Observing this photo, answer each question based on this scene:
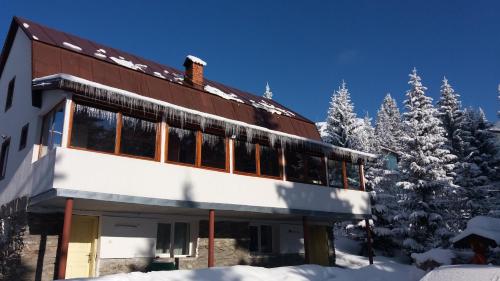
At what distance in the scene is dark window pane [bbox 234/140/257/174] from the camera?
559 inches

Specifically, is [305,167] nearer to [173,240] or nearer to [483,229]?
[173,240]

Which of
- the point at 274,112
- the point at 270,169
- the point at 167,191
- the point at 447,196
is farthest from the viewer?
the point at 447,196

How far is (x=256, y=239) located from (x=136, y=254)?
5.51m

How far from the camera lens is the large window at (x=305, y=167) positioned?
15.8m

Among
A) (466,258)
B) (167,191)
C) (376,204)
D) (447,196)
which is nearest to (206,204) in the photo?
(167,191)

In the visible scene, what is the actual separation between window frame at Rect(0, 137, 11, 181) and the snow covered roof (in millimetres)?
13706

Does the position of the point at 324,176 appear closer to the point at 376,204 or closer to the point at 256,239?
the point at 256,239

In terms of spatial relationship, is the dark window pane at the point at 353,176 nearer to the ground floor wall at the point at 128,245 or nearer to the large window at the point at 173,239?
the ground floor wall at the point at 128,245

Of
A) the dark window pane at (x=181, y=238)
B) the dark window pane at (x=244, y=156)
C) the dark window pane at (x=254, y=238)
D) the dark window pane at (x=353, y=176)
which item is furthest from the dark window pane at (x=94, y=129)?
the dark window pane at (x=353, y=176)

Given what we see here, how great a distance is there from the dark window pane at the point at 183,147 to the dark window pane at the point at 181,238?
91.9 inches

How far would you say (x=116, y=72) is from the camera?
1306 centimetres

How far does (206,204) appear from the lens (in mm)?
12125

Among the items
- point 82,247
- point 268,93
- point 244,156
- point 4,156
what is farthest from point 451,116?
point 268,93

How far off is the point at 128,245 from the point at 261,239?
19.8 ft
